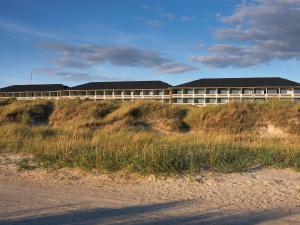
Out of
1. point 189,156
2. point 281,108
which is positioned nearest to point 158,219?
point 189,156

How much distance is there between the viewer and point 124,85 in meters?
65.8

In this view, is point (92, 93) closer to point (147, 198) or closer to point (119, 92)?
point (119, 92)

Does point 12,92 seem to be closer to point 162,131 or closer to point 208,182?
point 162,131

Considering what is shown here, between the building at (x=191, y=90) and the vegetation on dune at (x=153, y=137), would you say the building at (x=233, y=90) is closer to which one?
the building at (x=191, y=90)

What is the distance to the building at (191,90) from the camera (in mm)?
56062

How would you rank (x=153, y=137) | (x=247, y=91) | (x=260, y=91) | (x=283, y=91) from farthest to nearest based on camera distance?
1. (x=247, y=91)
2. (x=260, y=91)
3. (x=283, y=91)
4. (x=153, y=137)

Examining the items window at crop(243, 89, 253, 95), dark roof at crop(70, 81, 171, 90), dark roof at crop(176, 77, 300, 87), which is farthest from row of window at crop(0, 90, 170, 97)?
window at crop(243, 89, 253, 95)

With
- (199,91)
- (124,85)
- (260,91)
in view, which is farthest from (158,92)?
(260,91)

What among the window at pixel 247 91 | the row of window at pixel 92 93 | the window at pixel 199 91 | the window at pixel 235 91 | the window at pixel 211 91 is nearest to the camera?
the window at pixel 247 91

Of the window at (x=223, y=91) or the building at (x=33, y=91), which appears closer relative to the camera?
the window at (x=223, y=91)

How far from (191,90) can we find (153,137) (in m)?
47.2

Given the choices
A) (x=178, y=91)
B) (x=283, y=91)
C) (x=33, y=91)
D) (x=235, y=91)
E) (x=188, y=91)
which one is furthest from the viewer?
(x=33, y=91)

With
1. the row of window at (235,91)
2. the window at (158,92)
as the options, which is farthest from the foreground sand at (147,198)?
the window at (158,92)

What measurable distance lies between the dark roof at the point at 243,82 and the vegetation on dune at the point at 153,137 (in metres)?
33.9
